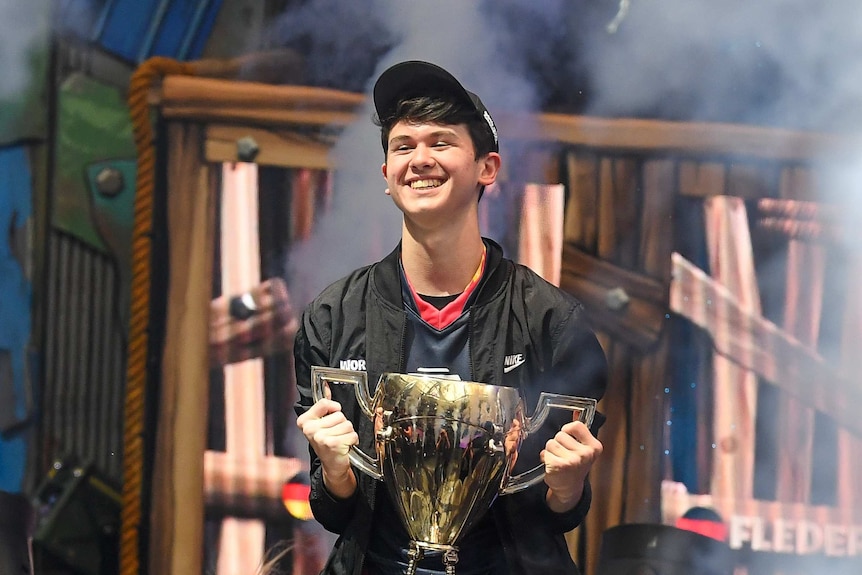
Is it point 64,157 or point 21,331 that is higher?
point 64,157

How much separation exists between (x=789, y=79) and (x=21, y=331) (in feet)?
6.49

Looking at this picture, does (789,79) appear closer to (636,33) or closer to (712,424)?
(636,33)

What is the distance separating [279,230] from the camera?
263 centimetres

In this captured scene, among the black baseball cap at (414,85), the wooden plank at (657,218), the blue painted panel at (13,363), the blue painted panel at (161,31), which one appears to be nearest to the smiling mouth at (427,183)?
the black baseball cap at (414,85)

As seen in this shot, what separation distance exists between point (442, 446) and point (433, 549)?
0.49 feet

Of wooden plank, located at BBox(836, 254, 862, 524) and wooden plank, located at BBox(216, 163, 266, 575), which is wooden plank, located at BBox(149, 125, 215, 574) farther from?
wooden plank, located at BBox(836, 254, 862, 524)

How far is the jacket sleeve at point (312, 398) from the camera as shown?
5.32ft

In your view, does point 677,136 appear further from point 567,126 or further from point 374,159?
point 374,159

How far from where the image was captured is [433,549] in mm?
1486

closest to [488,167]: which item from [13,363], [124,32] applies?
[124,32]

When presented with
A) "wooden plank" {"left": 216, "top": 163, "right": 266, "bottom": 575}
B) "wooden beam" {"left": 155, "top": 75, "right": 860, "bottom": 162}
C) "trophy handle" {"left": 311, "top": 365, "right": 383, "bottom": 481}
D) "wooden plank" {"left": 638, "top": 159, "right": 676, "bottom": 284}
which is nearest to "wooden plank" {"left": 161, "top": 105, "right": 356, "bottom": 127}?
"wooden beam" {"left": 155, "top": 75, "right": 860, "bottom": 162}

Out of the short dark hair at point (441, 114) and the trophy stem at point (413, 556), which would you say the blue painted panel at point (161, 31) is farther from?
the trophy stem at point (413, 556)

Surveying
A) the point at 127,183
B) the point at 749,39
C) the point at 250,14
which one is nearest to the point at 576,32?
the point at 749,39

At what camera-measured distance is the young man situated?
160 centimetres
